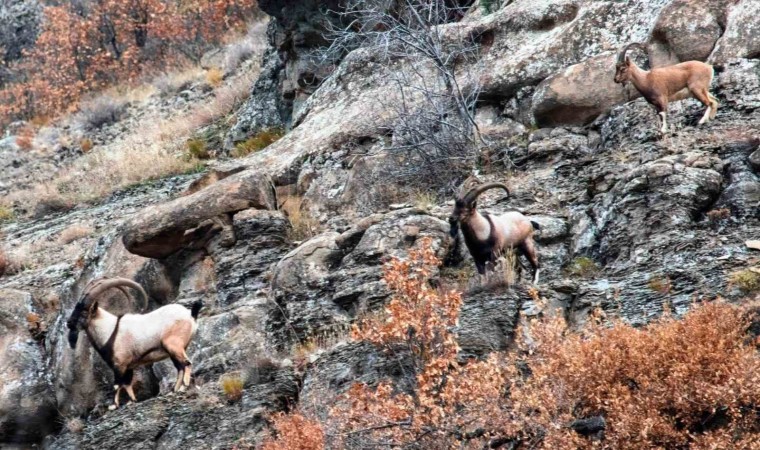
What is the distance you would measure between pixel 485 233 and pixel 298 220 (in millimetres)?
4325

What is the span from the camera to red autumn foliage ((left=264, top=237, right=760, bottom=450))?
10188 millimetres

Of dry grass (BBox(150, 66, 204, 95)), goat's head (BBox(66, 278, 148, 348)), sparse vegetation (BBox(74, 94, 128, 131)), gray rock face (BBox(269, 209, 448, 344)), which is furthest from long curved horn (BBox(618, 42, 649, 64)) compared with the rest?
sparse vegetation (BBox(74, 94, 128, 131))

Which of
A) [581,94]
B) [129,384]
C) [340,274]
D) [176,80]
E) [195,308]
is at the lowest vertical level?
[176,80]

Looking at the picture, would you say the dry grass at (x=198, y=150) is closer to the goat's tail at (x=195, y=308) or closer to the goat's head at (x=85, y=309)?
the goat's head at (x=85, y=309)

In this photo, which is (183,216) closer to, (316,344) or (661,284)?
(316,344)

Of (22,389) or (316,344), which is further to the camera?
(22,389)

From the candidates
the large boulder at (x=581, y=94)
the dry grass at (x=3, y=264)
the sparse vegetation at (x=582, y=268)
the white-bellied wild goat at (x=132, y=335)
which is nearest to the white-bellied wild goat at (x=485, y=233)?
the sparse vegetation at (x=582, y=268)

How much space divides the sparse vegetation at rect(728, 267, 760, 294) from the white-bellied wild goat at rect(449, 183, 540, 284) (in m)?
2.34

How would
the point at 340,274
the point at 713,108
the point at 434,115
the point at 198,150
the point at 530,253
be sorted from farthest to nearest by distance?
the point at 198,150, the point at 434,115, the point at 713,108, the point at 340,274, the point at 530,253

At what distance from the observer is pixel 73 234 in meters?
22.0

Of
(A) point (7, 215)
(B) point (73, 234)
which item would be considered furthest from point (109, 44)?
(B) point (73, 234)

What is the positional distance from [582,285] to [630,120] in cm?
415

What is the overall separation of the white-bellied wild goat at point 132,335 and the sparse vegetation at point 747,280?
6.07m

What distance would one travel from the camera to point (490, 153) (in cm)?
1723
